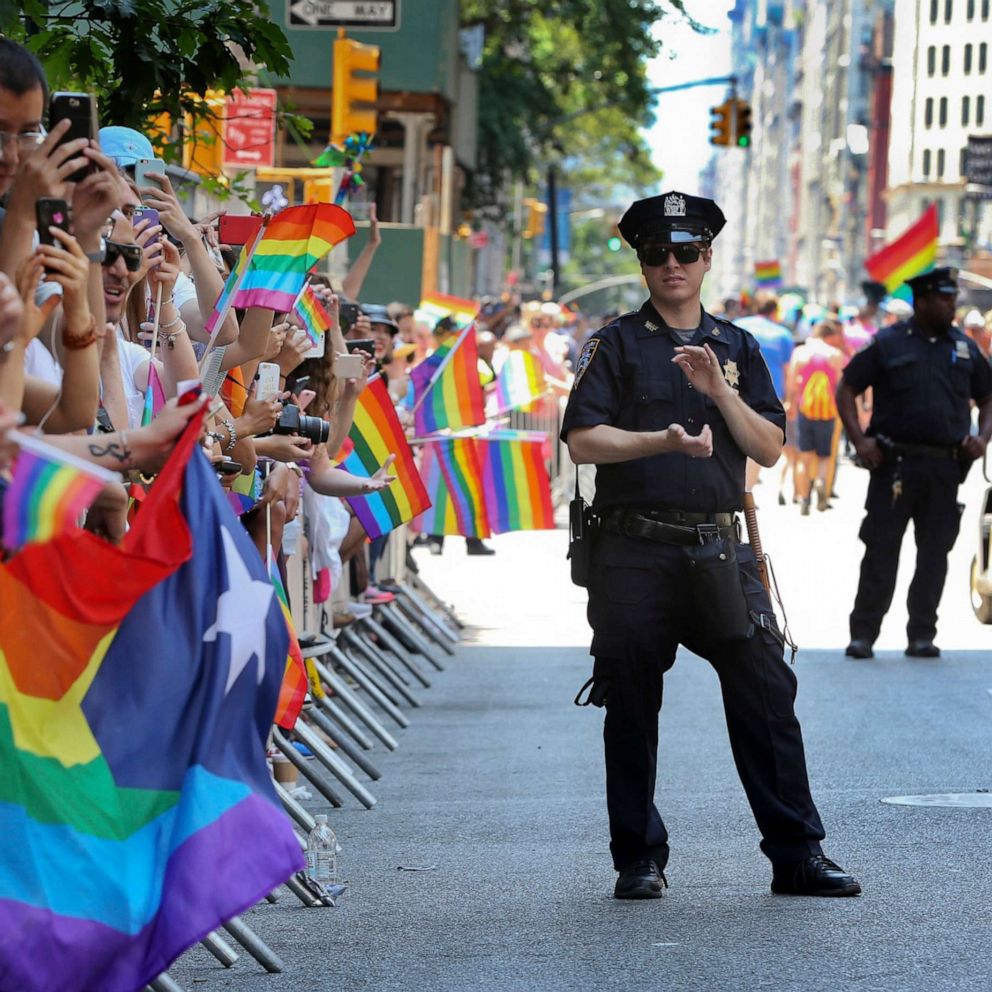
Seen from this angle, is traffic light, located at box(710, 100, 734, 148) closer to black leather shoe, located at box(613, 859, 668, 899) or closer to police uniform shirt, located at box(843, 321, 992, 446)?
police uniform shirt, located at box(843, 321, 992, 446)

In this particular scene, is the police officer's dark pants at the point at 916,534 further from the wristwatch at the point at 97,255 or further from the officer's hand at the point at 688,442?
the wristwatch at the point at 97,255

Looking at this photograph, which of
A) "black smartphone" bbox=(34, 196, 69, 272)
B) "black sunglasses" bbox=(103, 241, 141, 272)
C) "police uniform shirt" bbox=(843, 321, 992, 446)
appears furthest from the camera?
"police uniform shirt" bbox=(843, 321, 992, 446)

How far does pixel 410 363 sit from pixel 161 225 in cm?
1250

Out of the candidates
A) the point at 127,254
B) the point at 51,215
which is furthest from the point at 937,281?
the point at 51,215

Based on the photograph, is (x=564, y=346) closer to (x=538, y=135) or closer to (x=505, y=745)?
(x=505, y=745)

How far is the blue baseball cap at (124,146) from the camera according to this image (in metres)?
7.55

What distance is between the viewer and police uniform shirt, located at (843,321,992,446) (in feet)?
43.7

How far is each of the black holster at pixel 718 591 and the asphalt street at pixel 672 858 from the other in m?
0.79

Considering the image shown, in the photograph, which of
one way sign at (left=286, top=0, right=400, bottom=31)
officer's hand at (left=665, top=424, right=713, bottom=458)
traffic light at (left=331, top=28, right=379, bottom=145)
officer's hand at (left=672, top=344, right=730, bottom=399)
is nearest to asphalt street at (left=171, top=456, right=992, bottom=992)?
officer's hand at (left=665, top=424, right=713, bottom=458)

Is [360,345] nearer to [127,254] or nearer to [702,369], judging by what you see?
[702,369]

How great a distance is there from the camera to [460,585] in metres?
18.3

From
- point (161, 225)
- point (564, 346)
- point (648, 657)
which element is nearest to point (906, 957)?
point (648, 657)

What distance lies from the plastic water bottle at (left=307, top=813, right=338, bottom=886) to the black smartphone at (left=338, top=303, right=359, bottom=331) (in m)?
3.83

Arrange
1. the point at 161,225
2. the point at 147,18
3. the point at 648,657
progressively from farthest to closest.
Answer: the point at 147,18 < the point at 648,657 < the point at 161,225
